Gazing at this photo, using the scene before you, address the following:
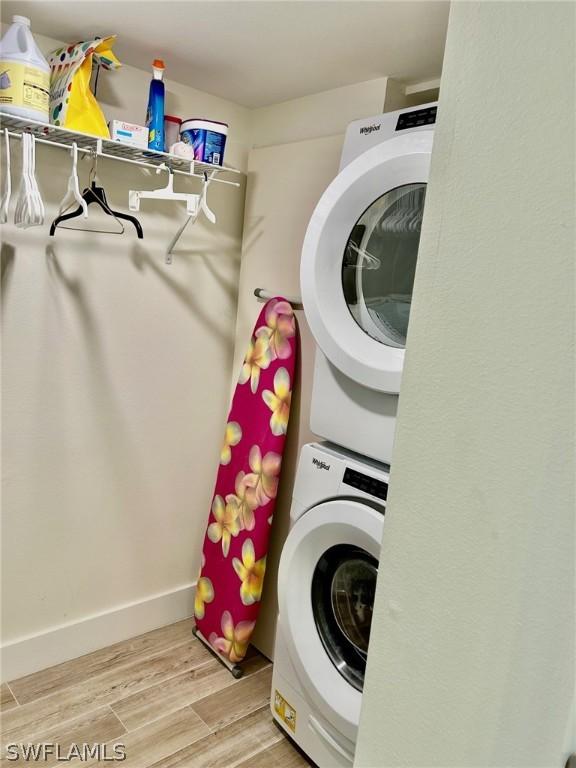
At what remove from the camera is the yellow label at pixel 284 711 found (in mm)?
1924

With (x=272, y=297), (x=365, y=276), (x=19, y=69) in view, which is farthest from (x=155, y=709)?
(x=19, y=69)

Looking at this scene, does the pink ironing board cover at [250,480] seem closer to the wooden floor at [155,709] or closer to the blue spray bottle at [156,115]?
the wooden floor at [155,709]

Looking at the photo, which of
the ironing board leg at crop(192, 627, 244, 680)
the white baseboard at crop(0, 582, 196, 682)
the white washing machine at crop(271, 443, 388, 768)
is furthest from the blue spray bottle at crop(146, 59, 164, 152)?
the ironing board leg at crop(192, 627, 244, 680)

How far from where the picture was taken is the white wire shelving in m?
1.71

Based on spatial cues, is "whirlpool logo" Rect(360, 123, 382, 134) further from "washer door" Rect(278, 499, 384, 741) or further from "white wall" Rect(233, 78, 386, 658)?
"washer door" Rect(278, 499, 384, 741)

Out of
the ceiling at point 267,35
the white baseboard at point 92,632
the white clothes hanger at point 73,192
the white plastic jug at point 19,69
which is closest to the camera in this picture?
the ceiling at point 267,35

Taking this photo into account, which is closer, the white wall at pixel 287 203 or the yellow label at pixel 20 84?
the yellow label at pixel 20 84

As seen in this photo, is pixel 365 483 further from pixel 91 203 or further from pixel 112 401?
pixel 91 203

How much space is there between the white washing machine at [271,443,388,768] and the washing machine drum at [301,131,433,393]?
12.1 inches

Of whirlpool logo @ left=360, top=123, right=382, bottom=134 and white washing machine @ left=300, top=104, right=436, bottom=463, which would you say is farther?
whirlpool logo @ left=360, top=123, right=382, bottom=134

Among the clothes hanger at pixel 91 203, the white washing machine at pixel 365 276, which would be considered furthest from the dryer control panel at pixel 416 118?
the clothes hanger at pixel 91 203

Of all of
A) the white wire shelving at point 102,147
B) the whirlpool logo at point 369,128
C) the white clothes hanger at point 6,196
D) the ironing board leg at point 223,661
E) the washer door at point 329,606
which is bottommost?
the ironing board leg at point 223,661

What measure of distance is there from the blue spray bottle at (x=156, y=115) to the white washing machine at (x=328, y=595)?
3.74 feet

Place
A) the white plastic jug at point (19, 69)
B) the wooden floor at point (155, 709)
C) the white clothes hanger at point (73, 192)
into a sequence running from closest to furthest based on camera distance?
1. the white plastic jug at point (19, 69)
2. the white clothes hanger at point (73, 192)
3. the wooden floor at point (155, 709)
